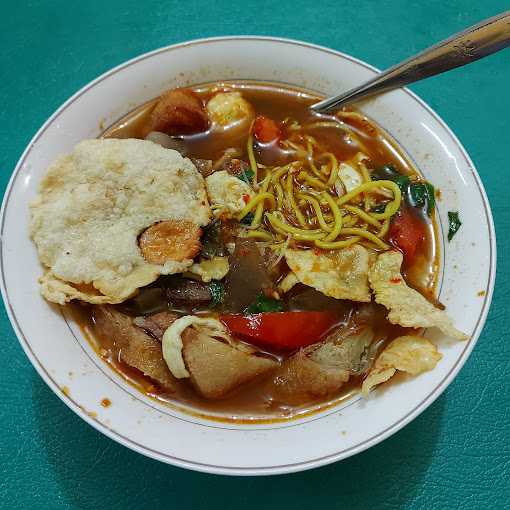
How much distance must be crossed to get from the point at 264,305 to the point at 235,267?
0.73 ft

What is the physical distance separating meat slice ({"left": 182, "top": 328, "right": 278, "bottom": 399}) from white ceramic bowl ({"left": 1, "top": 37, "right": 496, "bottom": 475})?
0.53 ft

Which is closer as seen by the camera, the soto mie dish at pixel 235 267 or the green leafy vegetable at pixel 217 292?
the soto mie dish at pixel 235 267

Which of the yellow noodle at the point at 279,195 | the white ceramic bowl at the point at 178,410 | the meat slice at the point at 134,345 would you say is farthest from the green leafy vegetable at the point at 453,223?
the meat slice at the point at 134,345

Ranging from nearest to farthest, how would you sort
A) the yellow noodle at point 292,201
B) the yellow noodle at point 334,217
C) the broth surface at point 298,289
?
the broth surface at point 298,289 → the yellow noodle at point 334,217 → the yellow noodle at point 292,201

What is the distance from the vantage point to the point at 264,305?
2377mm

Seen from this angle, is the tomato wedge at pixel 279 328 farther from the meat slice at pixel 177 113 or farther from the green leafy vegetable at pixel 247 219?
the meat slice at pixel 177 113

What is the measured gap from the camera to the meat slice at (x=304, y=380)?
7.29ft

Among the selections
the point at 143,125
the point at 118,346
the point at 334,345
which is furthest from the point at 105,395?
the point at 143,125

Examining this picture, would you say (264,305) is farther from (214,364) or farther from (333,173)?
(333,173)

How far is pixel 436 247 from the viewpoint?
2.53 meters

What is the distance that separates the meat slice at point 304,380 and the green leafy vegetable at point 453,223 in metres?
0.83

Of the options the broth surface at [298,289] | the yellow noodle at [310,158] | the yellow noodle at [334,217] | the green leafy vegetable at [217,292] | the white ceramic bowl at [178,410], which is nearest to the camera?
the white ceramic bowl at [178,410]

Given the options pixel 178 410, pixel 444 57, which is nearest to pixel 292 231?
pixel 178 410

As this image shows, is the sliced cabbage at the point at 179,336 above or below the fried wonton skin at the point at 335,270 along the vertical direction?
below
